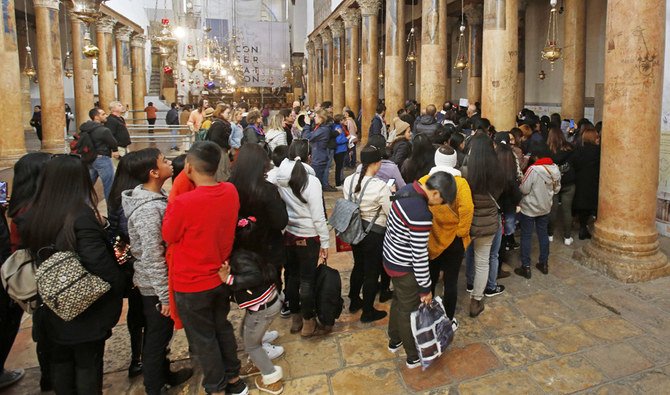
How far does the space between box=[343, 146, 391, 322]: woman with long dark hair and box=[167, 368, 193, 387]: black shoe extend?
153cm

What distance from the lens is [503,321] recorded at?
4301 mm

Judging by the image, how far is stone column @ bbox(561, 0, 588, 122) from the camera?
1133cm

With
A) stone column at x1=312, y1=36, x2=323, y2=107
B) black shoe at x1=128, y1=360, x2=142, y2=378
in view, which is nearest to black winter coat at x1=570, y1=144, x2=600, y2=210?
black shoe at x1=128, y1=360, x2=142, y2=378

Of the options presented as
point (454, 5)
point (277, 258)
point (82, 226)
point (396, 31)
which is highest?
point (454, 5)

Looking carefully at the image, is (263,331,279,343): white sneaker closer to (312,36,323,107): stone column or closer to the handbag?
the handbag

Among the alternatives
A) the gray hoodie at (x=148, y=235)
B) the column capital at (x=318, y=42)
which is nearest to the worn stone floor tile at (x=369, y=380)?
the gray hoodie at (x=148, y=235)

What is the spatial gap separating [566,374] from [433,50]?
877 centimetres

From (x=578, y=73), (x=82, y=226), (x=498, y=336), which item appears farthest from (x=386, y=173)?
(x=578, y=73)

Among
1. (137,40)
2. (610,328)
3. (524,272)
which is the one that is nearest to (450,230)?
(610,328)

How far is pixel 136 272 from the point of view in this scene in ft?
9.89

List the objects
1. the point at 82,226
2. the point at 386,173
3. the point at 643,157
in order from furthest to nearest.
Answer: the point at 643,157
the point at 386,173
the point at 82,226

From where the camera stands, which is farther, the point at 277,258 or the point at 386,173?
the point at 386,173

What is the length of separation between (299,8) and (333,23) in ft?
48.0

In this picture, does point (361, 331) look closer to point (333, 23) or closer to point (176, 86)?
point (333, 23)
